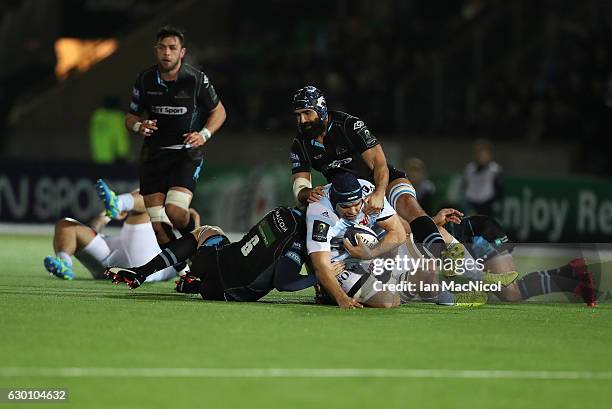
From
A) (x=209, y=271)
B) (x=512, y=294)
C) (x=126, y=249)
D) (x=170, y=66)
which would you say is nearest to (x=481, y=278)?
(x=512, y=294)

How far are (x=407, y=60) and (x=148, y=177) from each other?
14.4m

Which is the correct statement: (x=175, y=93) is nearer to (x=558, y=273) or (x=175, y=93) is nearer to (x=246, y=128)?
(x=558, y=273)

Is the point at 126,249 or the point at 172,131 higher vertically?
the point at 172,131

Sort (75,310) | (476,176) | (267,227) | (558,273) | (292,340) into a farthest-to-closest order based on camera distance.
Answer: (476,176) → (558,273) → (267,227) → (75,310) → (292,340)

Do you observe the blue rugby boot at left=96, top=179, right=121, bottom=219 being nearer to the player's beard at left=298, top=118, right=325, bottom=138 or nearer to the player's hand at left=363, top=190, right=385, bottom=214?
the player's beard at left=298, top=118, right=325, bottom=138


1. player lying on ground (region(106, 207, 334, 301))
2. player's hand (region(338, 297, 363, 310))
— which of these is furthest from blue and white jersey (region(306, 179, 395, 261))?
player's hand (region(338, 297, 363, 310))

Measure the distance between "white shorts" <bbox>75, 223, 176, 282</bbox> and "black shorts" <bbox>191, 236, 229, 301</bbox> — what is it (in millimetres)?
1921

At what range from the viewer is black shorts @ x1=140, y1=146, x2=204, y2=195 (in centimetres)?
1231

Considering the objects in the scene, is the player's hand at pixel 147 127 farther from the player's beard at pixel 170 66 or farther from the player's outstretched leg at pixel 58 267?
the player's outstretched leg at pixel 58 267

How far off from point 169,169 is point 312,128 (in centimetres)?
184

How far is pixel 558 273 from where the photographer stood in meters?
11.5

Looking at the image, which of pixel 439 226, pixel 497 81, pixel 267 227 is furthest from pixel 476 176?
pixel 267 227

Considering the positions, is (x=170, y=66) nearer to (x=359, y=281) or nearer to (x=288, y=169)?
(x=359, y=281)

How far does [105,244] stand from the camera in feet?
43.2
